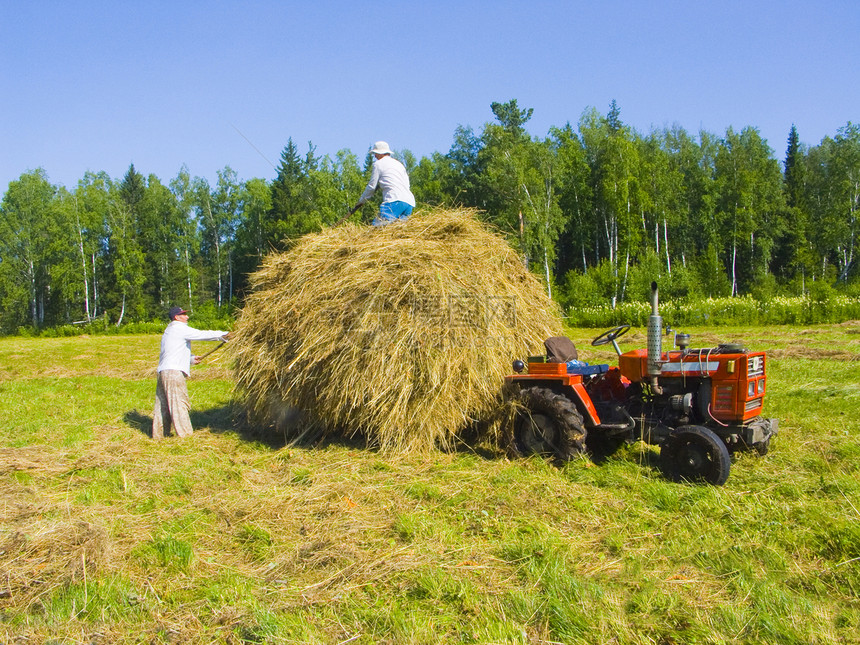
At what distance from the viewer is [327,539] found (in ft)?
14.4

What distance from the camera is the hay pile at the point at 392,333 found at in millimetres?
6414

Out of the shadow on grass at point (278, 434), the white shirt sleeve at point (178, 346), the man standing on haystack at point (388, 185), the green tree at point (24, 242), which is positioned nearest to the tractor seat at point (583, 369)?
the shadow on grass at point (278, 434)

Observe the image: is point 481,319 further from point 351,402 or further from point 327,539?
point 327,539

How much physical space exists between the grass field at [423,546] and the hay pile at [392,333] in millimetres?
439

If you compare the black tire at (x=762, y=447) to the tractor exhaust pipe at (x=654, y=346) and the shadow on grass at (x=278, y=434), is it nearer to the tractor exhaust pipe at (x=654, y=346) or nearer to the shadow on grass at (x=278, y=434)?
the tractor exhaust pipe at (x=654, y=346)

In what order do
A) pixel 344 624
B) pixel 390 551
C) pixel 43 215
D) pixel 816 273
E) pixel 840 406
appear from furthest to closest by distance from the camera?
pixel 43 215, pixel 816 273, pixel 840 406, pixel 390 551, pixel 344 624

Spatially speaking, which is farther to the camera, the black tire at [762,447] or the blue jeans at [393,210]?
the blue jeans at [393,210]

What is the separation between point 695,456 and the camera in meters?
5.28

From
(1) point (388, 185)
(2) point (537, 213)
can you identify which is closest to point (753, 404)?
(1) point (388, 185)

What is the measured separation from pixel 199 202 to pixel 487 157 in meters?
28.0

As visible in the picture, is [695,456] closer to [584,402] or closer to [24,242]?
[584,402]

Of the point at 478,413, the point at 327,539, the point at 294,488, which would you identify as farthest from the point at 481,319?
the point at 327,539

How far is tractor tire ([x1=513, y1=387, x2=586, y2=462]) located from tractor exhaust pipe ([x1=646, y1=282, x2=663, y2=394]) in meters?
0.76

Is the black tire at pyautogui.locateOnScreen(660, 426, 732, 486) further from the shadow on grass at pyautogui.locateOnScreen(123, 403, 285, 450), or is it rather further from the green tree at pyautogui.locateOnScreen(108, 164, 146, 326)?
the green tree at pyautogui.locateOnScreen(108, 164, 146, 326)
